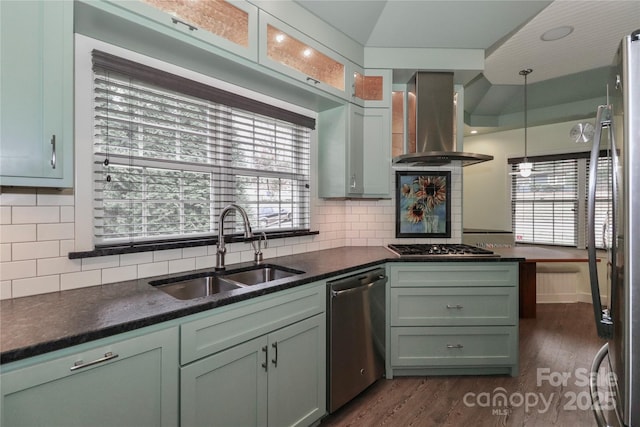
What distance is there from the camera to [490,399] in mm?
2186

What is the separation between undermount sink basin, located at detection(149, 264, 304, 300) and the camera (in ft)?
5.55

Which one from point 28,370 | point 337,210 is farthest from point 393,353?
point 28,370

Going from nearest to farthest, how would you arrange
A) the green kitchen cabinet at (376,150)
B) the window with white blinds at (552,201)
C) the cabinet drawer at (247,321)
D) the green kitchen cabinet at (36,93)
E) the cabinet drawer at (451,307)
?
the green kitchen cabinet at (36,93), the cabinet drawer at (247,321), the cabinet drawer at (451,307), the green kitchen cabinet at (376,150), the window with white blinds at (552,201)

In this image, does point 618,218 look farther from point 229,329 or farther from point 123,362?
point 123,362

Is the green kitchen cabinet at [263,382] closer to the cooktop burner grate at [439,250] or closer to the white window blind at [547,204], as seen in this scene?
the cooktop burner grate at [439,250]

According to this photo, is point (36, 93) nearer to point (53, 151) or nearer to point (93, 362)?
point (53, 151)

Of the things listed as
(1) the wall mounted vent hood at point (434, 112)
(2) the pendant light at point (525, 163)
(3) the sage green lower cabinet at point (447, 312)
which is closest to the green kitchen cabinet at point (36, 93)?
(3) the sage green lower cabinet at point (447, 312)

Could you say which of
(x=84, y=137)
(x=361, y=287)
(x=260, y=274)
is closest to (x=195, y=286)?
(x=260, y=274)

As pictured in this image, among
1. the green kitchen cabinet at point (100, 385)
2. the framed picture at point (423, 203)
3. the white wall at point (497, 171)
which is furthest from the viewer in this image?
the white wall at point (497, 171)

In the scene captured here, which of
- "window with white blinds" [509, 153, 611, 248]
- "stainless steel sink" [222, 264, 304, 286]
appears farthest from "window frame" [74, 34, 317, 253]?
"window with white blinds" [509, 153, 611, 248]

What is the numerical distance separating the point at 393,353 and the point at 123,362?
193 centimetres

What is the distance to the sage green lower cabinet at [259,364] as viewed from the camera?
127cm

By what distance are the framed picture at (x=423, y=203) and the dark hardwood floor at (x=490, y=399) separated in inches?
52.1

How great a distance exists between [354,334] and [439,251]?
1.08 metres
